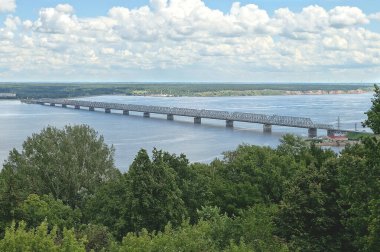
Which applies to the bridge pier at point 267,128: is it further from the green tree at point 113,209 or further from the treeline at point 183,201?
the green tree at point 113,209

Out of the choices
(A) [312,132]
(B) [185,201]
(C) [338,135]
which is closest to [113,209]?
(B) [185,201]

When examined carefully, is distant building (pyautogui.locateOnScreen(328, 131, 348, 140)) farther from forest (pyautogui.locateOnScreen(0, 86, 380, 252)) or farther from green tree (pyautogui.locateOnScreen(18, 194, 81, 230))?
green tree (pyautogui.locateOnScreen(18, 194, 81, 230))

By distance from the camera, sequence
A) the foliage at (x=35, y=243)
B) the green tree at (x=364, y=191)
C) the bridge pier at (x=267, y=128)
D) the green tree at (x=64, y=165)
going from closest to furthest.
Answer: the foliage at (x=35, y=243) → the green tree at (x=364, y=191) → the green tree at (x=64, y=165) → the bridge pier at (x=267, y=128)

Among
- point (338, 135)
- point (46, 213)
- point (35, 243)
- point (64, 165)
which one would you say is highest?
point (35, 243)

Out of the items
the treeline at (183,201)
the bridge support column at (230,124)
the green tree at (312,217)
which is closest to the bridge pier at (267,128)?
the bridge support column at (230,124)

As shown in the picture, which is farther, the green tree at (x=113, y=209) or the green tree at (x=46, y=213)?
the green tree at (x=113, y=209)

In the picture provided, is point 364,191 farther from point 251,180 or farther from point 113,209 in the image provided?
point 251,180

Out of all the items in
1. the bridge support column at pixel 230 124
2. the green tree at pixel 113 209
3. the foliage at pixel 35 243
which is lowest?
the bridge support column at pixel 230 124

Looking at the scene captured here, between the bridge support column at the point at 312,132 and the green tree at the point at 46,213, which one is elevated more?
the green tree at the point at 46,213

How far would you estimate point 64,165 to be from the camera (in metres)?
36.8

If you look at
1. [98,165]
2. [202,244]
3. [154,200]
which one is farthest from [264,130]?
[202,244]

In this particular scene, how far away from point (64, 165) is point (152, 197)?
12674 mm

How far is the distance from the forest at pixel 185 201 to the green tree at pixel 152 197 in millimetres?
46

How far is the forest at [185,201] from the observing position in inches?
662
